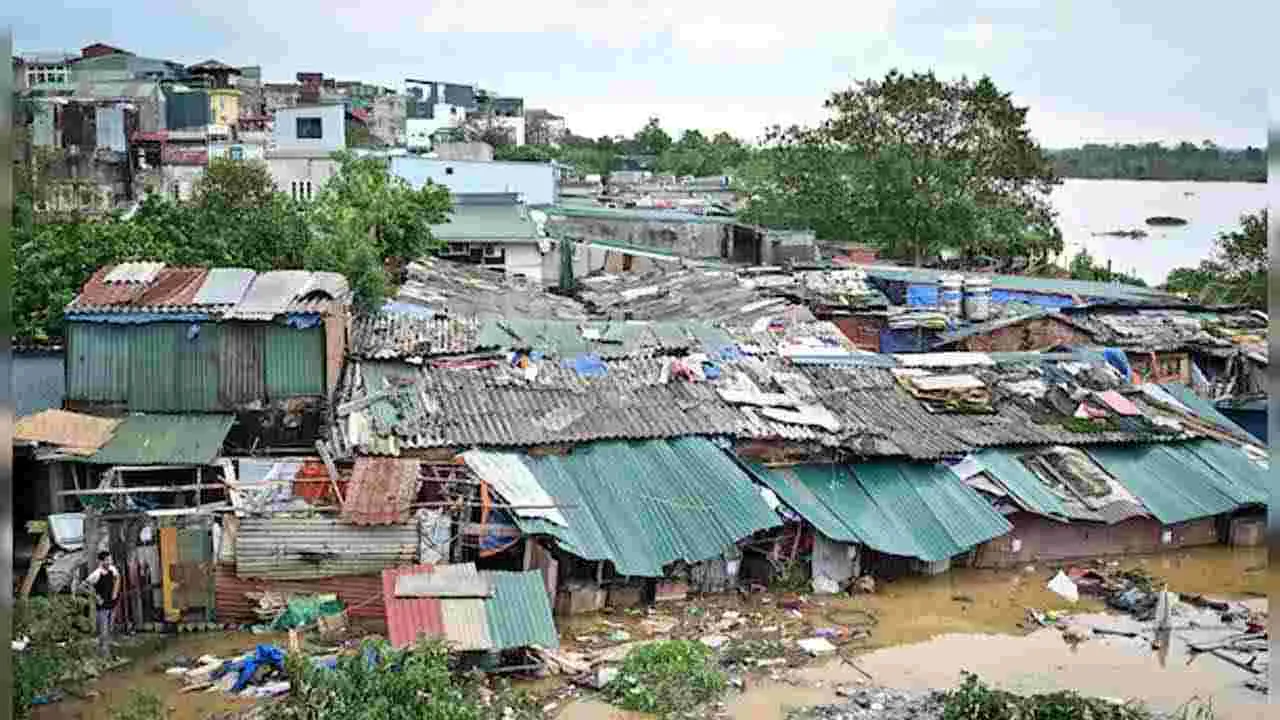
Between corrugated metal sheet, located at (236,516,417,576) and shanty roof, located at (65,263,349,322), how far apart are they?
239 centimetres

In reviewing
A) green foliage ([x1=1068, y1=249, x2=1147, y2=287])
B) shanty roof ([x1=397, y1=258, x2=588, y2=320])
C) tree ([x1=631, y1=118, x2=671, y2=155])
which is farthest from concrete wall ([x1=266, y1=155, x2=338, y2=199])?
tree ([x1=631, y1=118, x2=671, y2=155])

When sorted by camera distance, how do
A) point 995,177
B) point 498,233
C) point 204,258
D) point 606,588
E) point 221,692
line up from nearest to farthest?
point 221,692
point 606,588
point 204,258
point 498,233
point 995,177

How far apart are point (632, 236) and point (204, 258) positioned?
1507cm

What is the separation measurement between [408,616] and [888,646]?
431cm

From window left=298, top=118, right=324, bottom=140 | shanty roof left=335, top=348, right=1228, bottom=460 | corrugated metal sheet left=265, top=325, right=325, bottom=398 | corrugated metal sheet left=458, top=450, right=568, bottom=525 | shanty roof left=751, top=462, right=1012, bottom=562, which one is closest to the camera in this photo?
corrugated metal sheet left=458, top=450, right=568, bottom=525

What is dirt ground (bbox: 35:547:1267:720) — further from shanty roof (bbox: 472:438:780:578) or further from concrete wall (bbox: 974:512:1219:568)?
shanty roof (bbox: 472:438:780:578)

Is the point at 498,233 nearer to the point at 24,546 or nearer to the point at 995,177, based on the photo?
the point at 995,177

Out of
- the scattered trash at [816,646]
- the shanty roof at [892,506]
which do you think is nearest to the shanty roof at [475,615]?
the scattered trash at [816,646]

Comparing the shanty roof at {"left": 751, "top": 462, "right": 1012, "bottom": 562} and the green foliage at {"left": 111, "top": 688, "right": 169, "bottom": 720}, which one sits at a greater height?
the shanty roof at {"left": 751, "top": 462, "right": 1012, "bottom": 562}

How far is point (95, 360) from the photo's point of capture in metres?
12.7

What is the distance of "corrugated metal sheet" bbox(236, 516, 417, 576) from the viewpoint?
1123 cm

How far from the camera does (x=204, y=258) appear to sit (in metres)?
18.0

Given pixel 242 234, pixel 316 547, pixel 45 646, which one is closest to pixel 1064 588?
pixel 316 547

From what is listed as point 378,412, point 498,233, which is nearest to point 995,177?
point 498,233
